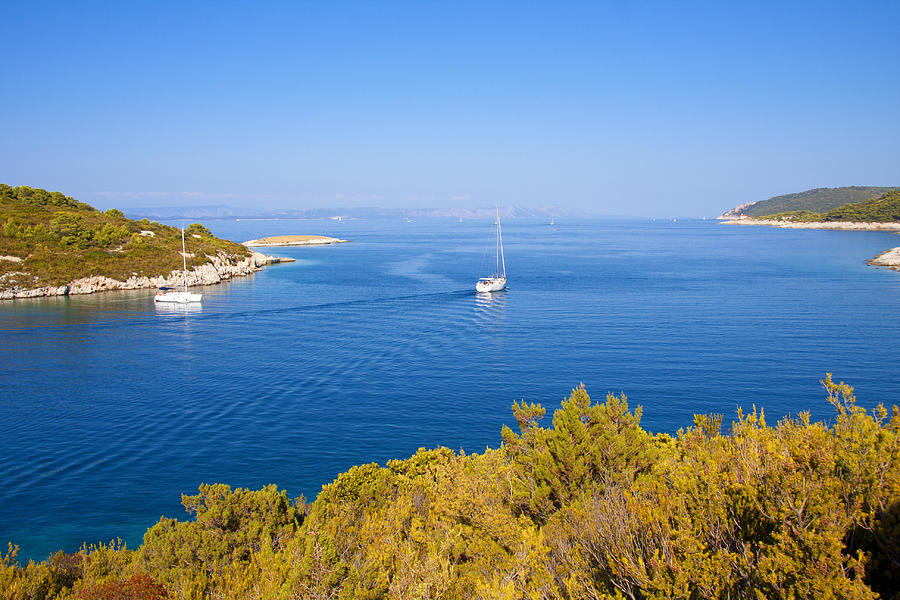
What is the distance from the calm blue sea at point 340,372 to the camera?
72.7 feet

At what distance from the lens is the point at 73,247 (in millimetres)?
71688

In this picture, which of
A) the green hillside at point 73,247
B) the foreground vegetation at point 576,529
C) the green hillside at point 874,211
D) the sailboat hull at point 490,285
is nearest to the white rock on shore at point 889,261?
the sailboat hull at point 490,285

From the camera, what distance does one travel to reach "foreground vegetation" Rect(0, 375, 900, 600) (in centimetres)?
611

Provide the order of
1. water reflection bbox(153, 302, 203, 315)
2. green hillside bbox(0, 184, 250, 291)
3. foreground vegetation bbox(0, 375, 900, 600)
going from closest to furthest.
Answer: foreground vegetation bbox(0, 375, 900, 600)
water reflection bbox(153, 302, 203, 315)
green hillside bbox(0, 184, 250, 291)

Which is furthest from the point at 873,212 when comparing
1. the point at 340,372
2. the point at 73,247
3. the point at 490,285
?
the point at 73,247

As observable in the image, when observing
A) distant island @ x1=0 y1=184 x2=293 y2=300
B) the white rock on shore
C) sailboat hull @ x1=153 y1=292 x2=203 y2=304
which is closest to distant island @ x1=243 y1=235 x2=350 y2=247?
distant island @ x1=0 y1=184 x2=293 y2=300

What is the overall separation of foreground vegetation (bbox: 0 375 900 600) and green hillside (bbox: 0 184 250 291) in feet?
207

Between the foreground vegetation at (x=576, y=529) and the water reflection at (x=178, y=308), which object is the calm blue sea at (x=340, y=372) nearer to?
the water reflection at (x=178, y=308)

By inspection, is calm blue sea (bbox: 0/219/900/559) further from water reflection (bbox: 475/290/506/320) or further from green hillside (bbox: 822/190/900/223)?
green hillside (bbox: 822/190/900/223)

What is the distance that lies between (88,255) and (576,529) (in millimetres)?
77840

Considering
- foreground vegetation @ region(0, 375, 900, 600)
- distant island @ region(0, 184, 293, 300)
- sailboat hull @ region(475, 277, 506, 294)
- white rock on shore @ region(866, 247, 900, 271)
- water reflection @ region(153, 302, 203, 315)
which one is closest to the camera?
foreground vegetation @ region(0, 375, 900, 600)

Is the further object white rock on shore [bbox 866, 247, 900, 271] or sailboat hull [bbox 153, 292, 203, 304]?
white rock on shore [bbox 866, 247, 900, 271]

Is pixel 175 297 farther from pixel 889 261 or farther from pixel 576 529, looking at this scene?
pixel 889 261

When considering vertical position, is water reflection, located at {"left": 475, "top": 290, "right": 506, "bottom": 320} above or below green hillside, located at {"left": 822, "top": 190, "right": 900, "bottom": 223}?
below
